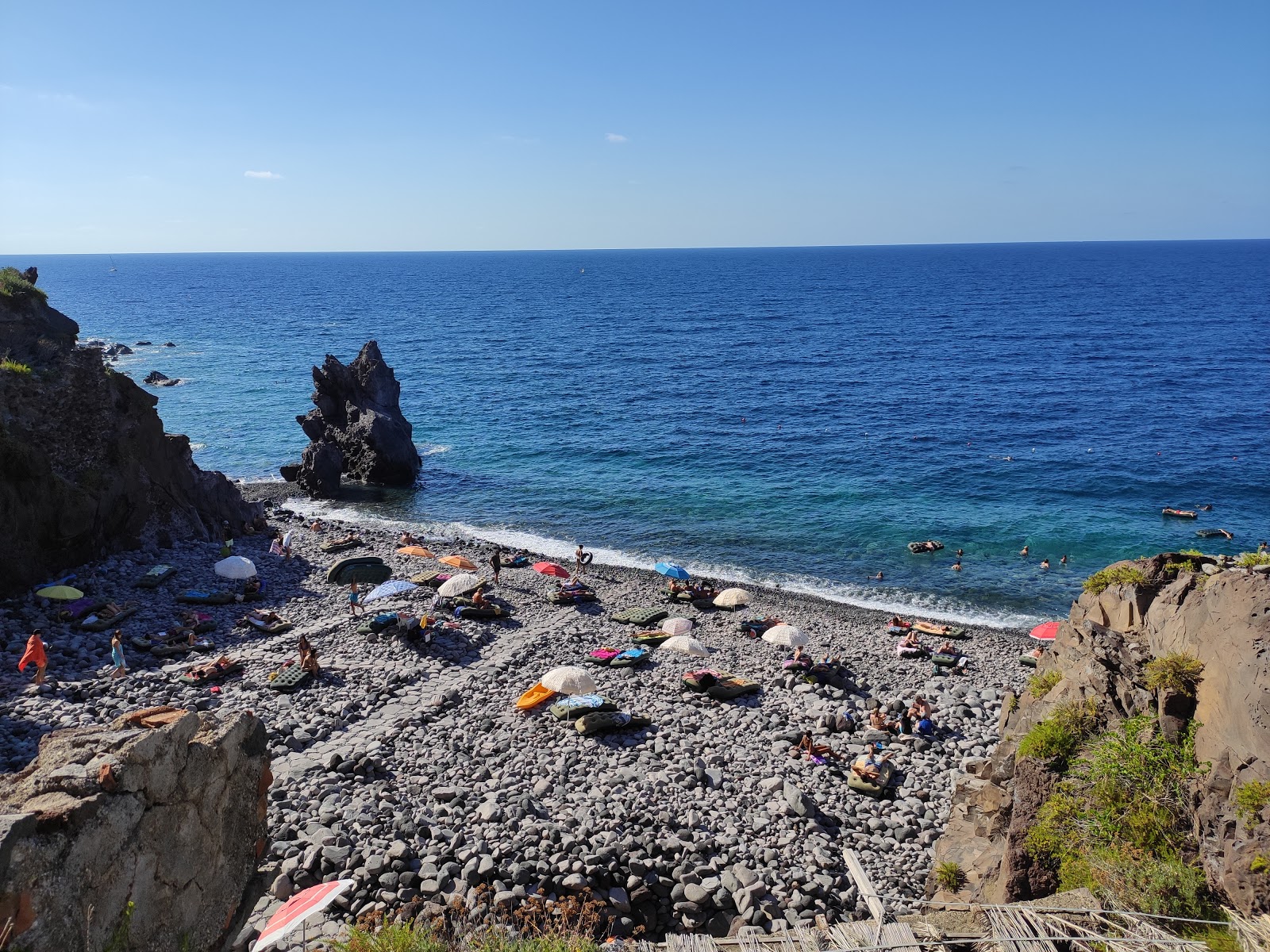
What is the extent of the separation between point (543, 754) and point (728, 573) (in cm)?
2131

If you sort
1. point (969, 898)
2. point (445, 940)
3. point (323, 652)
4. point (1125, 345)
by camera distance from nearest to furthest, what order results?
point (445, 940), point (969, 898), point (323, 652), point (1125, 345)

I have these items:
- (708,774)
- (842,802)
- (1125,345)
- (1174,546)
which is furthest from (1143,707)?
(1125,345)

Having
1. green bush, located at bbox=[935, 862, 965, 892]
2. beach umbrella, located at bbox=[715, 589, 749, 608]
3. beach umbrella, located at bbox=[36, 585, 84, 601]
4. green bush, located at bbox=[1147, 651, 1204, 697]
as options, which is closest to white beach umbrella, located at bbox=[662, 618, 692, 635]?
beach umbrella, located at bbox=[715, 589, 749, 608]

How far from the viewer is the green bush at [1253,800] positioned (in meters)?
10.3

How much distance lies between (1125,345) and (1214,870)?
104209mm

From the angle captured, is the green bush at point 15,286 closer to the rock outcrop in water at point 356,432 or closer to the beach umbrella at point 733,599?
the rock outcrop in water at point 356,432

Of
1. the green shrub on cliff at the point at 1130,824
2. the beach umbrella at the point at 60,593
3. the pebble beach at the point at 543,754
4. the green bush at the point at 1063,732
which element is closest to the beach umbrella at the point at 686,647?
the pebble beach at the point at 543,754

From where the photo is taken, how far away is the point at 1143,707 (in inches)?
499

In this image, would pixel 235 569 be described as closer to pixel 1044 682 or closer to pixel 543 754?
pixel 543 754

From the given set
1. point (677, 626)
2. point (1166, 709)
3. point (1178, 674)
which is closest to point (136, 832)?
point (1166, 709)

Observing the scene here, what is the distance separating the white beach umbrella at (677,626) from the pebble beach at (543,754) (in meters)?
1.25

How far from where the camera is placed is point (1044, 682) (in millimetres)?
15516

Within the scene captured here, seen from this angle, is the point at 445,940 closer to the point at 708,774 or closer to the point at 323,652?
the point at 708,774

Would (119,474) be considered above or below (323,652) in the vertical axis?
above
